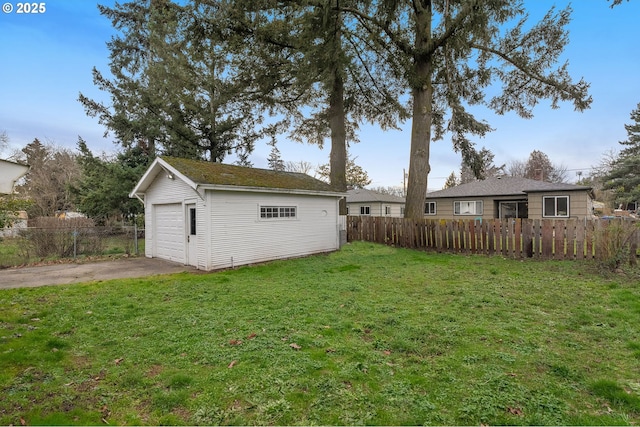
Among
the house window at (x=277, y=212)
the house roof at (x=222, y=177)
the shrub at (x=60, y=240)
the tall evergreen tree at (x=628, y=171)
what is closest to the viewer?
the house roof at (x=222, y=177)

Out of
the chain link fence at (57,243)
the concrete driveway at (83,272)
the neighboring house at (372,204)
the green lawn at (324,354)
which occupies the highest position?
the neighboring house at (372,204)

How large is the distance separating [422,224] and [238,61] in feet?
35.4

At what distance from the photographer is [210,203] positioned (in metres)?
9.04

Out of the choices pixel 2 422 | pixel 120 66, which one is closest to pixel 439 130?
pixel 2 422

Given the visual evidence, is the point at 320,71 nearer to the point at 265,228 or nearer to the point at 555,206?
the point at 265,228

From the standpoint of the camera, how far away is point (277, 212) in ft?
36.3

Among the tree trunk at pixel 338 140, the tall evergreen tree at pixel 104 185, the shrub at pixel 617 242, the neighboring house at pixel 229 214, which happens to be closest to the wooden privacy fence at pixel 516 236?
the shrub at pixel 617 242

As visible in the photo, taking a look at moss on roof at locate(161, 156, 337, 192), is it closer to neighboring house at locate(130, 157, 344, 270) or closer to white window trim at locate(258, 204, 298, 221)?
neighboring house at locate(130, 157, 344, 270)

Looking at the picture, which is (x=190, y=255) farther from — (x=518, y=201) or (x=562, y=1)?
(x=518, y=201)

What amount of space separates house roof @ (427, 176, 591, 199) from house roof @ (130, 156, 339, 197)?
13.5m

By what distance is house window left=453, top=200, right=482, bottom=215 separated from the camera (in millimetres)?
22031

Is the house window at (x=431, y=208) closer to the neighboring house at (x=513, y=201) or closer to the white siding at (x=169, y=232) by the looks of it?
the neighboring house at (x=513, y=201)

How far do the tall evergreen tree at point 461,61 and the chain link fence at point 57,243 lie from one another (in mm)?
12384

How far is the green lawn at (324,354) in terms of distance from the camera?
2.62 m
